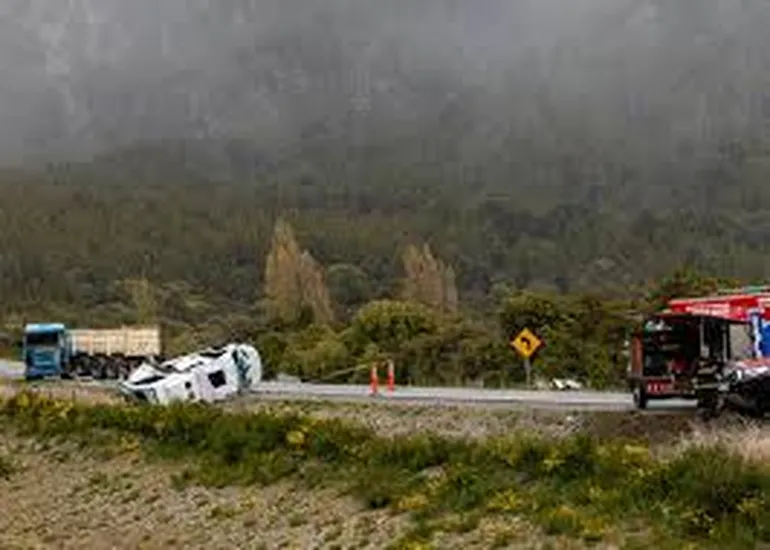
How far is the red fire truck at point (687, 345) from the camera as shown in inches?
1439

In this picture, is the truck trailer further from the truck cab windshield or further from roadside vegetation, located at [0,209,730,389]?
roadside vegetation, located at [0,209,730,389]

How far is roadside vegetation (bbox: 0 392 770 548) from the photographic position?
707 inches

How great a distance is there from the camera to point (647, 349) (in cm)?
3819

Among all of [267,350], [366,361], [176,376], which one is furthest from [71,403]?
[267,350]

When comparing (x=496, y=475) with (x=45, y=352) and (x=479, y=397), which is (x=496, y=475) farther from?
(x=45, y=352)

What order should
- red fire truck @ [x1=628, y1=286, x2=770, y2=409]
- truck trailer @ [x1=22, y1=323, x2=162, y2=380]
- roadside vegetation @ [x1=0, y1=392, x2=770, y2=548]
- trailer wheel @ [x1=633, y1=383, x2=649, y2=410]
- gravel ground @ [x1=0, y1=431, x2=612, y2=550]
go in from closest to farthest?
roadside vegetation @ [x1=0, y1=392, x2=770, y2=548]
gravel ground @ [x1=0, y1=431, x2=612, y2=550]
red fire truck @ [x1=628, y1=286, x2=770, y2=409]
trailer wheel @ [x1=633, y1=383, x2=649, y2=410]
truck trailer @ [x1=22, y1=323, x2=162, y2=380]

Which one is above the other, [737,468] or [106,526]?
[737,468]

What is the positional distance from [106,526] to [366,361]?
157ft

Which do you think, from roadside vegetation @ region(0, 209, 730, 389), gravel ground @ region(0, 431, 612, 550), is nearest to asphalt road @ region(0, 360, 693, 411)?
roadside vegetation @ region(0, 209, 730, 389)

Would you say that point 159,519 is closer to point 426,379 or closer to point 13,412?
point 13,412

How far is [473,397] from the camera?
4462cm

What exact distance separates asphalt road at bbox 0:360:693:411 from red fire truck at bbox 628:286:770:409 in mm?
1009

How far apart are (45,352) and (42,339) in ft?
3.28

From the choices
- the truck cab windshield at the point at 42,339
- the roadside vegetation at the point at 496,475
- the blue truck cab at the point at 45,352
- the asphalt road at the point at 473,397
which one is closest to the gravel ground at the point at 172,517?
the roadside vegetation at the point at 496,475
